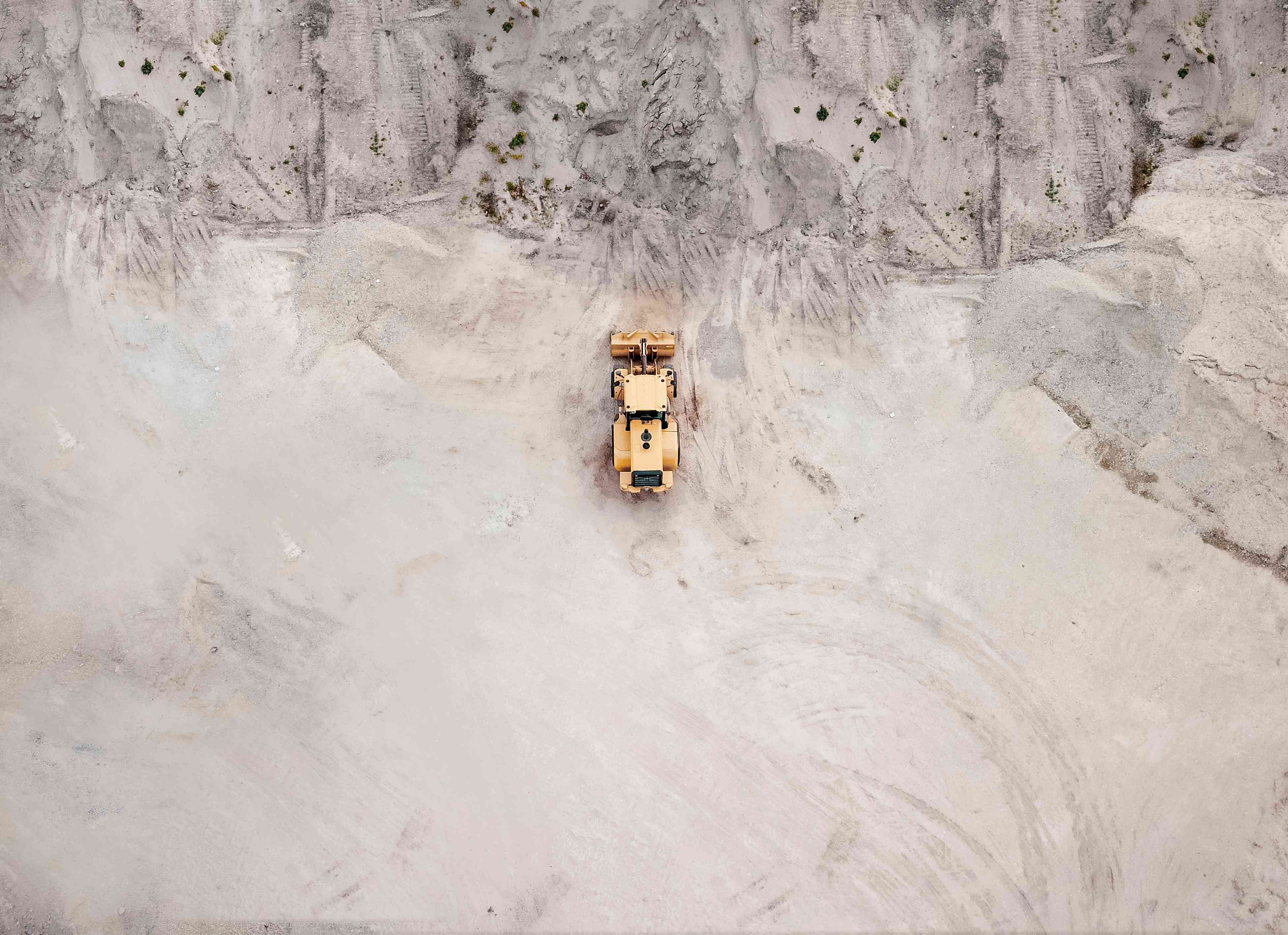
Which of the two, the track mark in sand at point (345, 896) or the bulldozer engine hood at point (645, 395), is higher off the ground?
the bulldozer engine hood at point (645, 395)

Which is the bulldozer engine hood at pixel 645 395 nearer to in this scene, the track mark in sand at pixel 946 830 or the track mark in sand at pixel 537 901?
the track mark in sand at pixel 946 830

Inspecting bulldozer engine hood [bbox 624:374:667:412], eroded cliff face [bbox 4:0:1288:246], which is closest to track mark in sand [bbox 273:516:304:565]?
eroded cliff face [bbox 4:0:1288:246]

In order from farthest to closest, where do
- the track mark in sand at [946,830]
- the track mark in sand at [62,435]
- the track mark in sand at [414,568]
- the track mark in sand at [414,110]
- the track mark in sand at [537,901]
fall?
1. the track mark in sand at [414,110]
2. the track mark in sand at [62,435]
3. the track mark in sand at [414,568]
4. the track mark in sand at [537,901]
5. the track mark in sand at [946,830]

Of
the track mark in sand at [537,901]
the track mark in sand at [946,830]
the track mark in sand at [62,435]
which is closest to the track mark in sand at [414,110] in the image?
the track mark in sand at [62,435]

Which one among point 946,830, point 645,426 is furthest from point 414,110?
point 946,830

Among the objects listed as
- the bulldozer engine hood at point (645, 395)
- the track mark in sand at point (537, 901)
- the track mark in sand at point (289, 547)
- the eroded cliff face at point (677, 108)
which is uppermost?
the eroded cliff face at point (677, 108)

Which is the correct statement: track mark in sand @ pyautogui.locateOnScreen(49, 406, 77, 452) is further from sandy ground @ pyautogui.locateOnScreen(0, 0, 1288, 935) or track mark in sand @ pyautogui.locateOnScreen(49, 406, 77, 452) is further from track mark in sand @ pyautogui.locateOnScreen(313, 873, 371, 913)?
track mark in sand @ pyautogui.locateOnScreen(313, 873, 371, 913)
